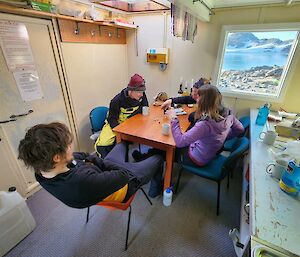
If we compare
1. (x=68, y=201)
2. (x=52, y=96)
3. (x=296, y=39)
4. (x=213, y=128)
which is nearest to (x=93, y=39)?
(x=52, y=96)

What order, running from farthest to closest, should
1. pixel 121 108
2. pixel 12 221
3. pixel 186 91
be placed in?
pixel 186 91 < pixel 121 108 < pixel 12 221

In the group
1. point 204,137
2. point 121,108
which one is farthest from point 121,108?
point 204,137

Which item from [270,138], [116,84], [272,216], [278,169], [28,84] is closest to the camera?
[272,216]

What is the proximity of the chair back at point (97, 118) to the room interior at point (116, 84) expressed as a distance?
25 centimetres

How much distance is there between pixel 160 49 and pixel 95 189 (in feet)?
8.15

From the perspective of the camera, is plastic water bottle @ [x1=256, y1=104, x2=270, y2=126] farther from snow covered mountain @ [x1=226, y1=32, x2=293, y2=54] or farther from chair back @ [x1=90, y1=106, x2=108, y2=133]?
chair back @ [x1=90, y1=106, x2=108, y2=133]

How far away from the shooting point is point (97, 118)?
2373 mm

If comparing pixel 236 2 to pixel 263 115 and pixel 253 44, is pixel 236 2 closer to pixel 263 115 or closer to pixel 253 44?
pixel 253 44

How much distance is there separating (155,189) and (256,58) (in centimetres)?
229

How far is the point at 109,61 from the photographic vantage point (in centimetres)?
277

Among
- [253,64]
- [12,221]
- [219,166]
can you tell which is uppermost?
[253,64]

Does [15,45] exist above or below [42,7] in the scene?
below

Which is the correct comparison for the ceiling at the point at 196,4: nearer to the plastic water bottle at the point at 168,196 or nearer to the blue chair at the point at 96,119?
the blue chair at the point at 96,119

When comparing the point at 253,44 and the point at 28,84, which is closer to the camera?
Result: the point at 28,84
